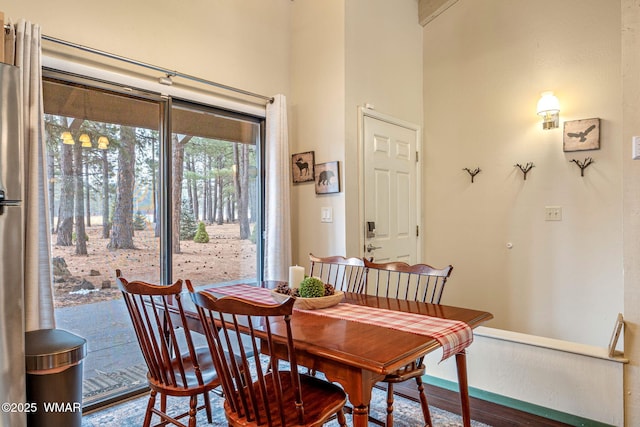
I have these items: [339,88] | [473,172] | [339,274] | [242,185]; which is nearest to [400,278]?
[339,274]

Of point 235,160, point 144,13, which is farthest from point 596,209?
point 144,13

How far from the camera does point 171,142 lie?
9.12ft

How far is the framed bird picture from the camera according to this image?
2975mm

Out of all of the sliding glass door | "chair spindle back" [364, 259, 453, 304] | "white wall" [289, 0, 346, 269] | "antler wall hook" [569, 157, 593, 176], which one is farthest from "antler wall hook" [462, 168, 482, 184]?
the sliding glass door

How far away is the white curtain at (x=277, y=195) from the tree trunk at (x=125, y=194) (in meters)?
1.02

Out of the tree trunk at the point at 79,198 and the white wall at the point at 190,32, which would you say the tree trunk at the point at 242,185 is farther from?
the tree trunk at the point at 79,198

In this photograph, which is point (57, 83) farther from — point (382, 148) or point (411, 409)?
point (411, 409)

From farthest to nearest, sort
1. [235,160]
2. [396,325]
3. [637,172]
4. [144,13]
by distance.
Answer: [235,160] < [144,13] < [637,172] < [396,325]

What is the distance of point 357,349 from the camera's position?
1.28m

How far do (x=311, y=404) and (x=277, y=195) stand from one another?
6.27 ft

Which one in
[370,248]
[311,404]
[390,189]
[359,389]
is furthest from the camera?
[390,189]

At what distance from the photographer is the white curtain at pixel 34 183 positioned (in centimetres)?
195

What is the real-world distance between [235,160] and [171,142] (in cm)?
55

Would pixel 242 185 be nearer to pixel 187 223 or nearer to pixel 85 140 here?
pixel 187 223
